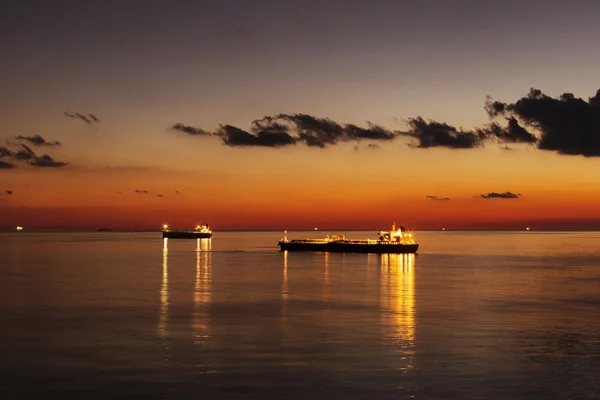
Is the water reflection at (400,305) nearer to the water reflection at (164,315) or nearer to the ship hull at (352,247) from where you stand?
the water reflection at (164,315)

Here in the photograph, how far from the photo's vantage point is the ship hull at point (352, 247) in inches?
6654

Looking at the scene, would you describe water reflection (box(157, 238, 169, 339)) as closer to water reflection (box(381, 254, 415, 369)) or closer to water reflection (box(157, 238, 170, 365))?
water reflection (box(157, 238, 170, 365))

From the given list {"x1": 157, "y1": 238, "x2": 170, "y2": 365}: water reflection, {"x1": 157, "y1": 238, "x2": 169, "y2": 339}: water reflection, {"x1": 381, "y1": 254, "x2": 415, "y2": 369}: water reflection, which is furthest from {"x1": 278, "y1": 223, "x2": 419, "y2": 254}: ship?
{"x1": 157, "y1": 238, "x2": 170, "y2": 365}: water reflection

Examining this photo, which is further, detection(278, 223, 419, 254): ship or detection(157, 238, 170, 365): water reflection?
detection(278, 223, 419, 254): ship

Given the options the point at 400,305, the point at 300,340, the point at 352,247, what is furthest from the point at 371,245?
the point at 300,340

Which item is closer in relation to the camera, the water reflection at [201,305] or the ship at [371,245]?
the water reflection at [201,305]

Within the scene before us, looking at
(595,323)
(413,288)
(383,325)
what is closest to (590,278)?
(413,288)

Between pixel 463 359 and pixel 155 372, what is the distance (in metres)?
15.8

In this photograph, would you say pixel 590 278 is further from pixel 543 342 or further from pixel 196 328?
pixel 196 328

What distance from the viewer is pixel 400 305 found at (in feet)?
211

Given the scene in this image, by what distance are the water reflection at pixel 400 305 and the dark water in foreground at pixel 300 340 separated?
6.5 inches

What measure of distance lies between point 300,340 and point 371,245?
13050cm

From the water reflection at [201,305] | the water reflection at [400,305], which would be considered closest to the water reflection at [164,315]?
the water reflection at [201,305]

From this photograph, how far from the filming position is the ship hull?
169000 millimetres
